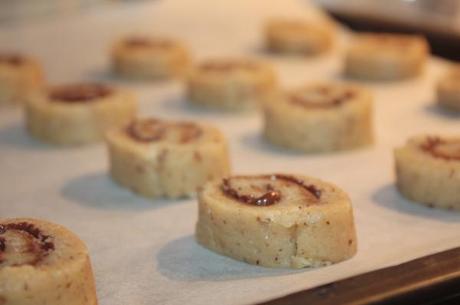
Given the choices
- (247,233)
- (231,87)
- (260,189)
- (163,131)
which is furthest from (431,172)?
(231,87)

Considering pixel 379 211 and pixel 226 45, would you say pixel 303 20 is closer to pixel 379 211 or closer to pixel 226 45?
pixel 226 45

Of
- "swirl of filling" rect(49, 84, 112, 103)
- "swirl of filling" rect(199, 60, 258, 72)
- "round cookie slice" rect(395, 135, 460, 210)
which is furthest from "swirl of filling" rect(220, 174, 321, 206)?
"swirl of filling" rect(199, 60, 258, 72)

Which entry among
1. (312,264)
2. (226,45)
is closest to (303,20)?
(226,45)

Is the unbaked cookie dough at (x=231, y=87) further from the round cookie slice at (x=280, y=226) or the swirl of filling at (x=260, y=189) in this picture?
the round cookie slice at (x=280, y=226)

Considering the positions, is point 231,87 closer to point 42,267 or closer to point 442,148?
point 442,148

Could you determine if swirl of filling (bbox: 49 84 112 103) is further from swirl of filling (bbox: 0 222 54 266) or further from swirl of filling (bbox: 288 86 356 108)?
swirl of filling (bbox: 0 222 54 266)
